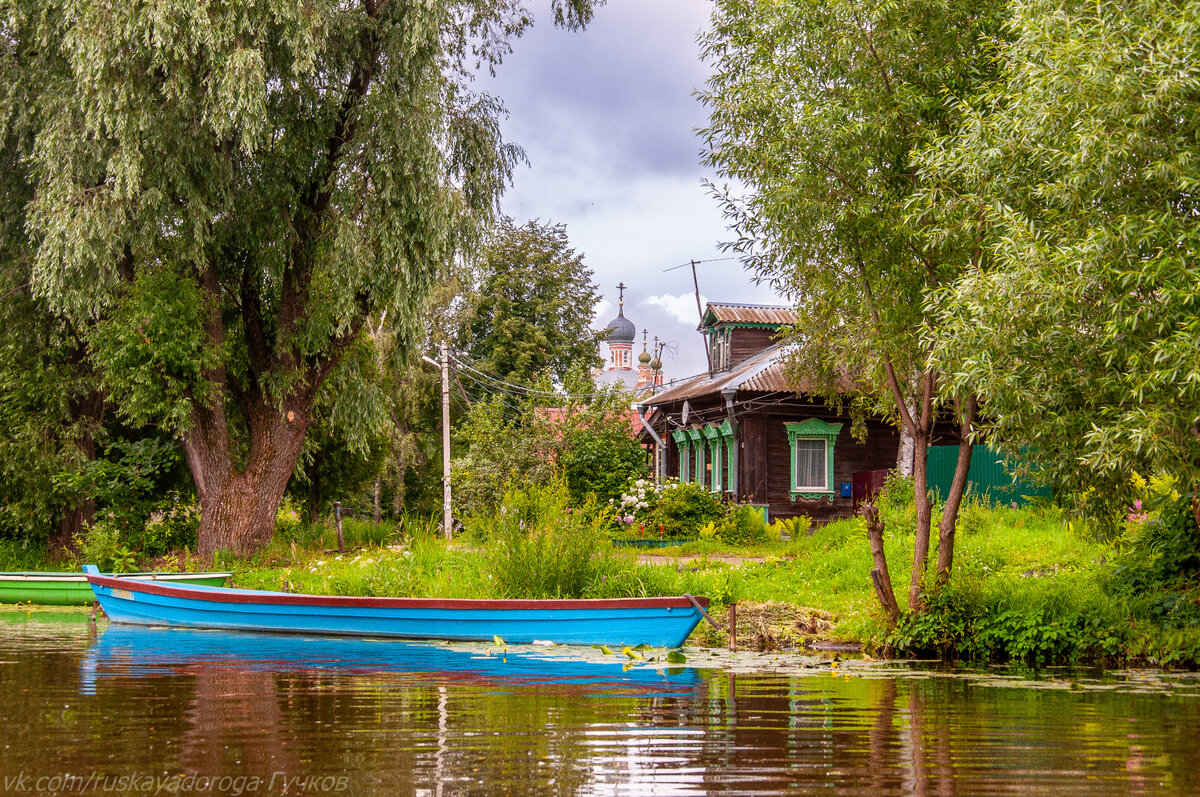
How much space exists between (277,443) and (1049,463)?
50.6ft

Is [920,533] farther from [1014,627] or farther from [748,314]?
[748,314]

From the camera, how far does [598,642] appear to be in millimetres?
12352

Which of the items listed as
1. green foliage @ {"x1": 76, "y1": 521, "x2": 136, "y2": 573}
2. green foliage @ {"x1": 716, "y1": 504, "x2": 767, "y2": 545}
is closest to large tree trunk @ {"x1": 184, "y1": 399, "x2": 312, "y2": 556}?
green foliage @ {"x1": 76, "y1": 521, "x2": 136, "y2": 573}

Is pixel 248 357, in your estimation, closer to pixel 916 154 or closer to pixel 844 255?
pixel 844 255

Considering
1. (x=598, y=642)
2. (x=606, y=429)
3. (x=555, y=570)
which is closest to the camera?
(x=598, y=642)

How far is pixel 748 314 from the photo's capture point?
33.6m

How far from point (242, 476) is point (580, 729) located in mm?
15243

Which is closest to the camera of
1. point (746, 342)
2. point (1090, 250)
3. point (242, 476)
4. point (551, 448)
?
point (1090, 250)

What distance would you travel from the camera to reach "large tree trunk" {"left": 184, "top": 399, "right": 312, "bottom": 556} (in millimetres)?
20812

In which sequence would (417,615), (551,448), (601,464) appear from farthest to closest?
(551,448) < (601,464) < (417,615)

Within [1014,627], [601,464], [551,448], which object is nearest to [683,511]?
[601,464]

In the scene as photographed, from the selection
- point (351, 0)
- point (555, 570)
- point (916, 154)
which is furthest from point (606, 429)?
point (916, 154)

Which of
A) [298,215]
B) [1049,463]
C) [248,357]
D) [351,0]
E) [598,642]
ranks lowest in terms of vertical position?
[598,642]

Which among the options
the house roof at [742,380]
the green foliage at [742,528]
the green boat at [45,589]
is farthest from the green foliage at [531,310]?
the green boat at [45,589]
